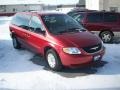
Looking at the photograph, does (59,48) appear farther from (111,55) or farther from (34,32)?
(111,55)

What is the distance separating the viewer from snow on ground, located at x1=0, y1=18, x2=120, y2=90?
803 centimetres

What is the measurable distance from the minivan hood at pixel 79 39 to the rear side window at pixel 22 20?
7.29 ft

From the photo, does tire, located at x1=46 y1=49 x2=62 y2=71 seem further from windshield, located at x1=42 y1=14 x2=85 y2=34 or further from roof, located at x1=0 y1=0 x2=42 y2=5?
roof, located at x1=0 y1=0 x2=42 y2=5

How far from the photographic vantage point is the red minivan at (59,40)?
8.86 m

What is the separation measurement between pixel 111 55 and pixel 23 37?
3508 mm

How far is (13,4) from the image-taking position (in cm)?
7338

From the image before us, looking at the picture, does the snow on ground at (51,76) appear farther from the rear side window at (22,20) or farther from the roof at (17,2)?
the roof at (17,2)

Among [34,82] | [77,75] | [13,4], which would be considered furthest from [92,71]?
[13,4]

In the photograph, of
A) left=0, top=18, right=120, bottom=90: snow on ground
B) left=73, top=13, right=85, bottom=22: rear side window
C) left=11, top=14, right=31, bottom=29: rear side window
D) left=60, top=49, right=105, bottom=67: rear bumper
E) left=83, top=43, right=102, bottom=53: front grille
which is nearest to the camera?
left=0, top=18, right=120, bottom=90: snow on ground

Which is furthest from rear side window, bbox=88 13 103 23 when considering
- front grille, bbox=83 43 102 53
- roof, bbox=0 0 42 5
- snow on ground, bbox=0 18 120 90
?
roof, bbox=0 0 42 5

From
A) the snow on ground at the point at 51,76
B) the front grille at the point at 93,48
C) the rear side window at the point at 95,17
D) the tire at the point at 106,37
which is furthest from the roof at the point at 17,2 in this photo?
the front grille at the point at 93,48

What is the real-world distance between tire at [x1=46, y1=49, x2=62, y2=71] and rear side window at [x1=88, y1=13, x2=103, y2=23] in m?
6.39

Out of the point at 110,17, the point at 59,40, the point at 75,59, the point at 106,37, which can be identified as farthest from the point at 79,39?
the point at 110,17

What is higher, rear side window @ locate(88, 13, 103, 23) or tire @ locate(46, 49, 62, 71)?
rear side window @ locate(88, 13, 103, 23)
